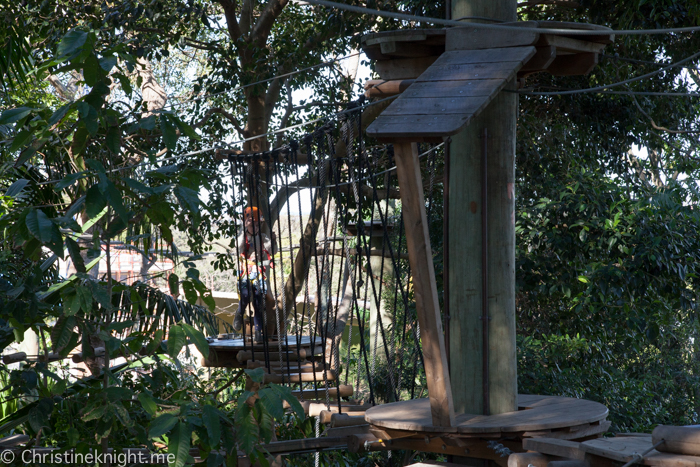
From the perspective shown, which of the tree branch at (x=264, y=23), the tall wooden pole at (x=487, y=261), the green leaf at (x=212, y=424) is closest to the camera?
the green leaf at (x=212, y=424)

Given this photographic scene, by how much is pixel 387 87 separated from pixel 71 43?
4.22 ft

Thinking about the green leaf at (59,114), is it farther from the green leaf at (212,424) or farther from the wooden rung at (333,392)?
the wooden rung at (333,392)

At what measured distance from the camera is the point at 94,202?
178 centimetres

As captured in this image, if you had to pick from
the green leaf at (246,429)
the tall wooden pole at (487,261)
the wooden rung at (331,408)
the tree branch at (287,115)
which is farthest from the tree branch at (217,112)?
the green leaf at (246,429)

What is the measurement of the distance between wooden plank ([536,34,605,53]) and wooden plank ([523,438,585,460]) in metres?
1.41

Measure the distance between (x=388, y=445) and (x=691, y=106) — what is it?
4.44 metres

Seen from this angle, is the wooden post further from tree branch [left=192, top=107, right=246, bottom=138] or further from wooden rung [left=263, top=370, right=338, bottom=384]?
tree branch [left=192, top=107, right=246, bottom=138]

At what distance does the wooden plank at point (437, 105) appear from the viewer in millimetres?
2109

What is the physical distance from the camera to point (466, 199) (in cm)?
257

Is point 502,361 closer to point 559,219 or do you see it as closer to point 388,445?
point 388,445

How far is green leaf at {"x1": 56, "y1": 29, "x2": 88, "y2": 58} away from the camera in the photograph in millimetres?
1852

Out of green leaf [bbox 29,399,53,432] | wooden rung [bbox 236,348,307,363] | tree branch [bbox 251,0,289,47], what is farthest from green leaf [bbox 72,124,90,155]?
tree branch [bbox 251,0,289,47]

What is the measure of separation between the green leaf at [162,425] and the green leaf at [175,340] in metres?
0.21

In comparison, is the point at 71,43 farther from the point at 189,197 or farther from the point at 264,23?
the point at 264,23
